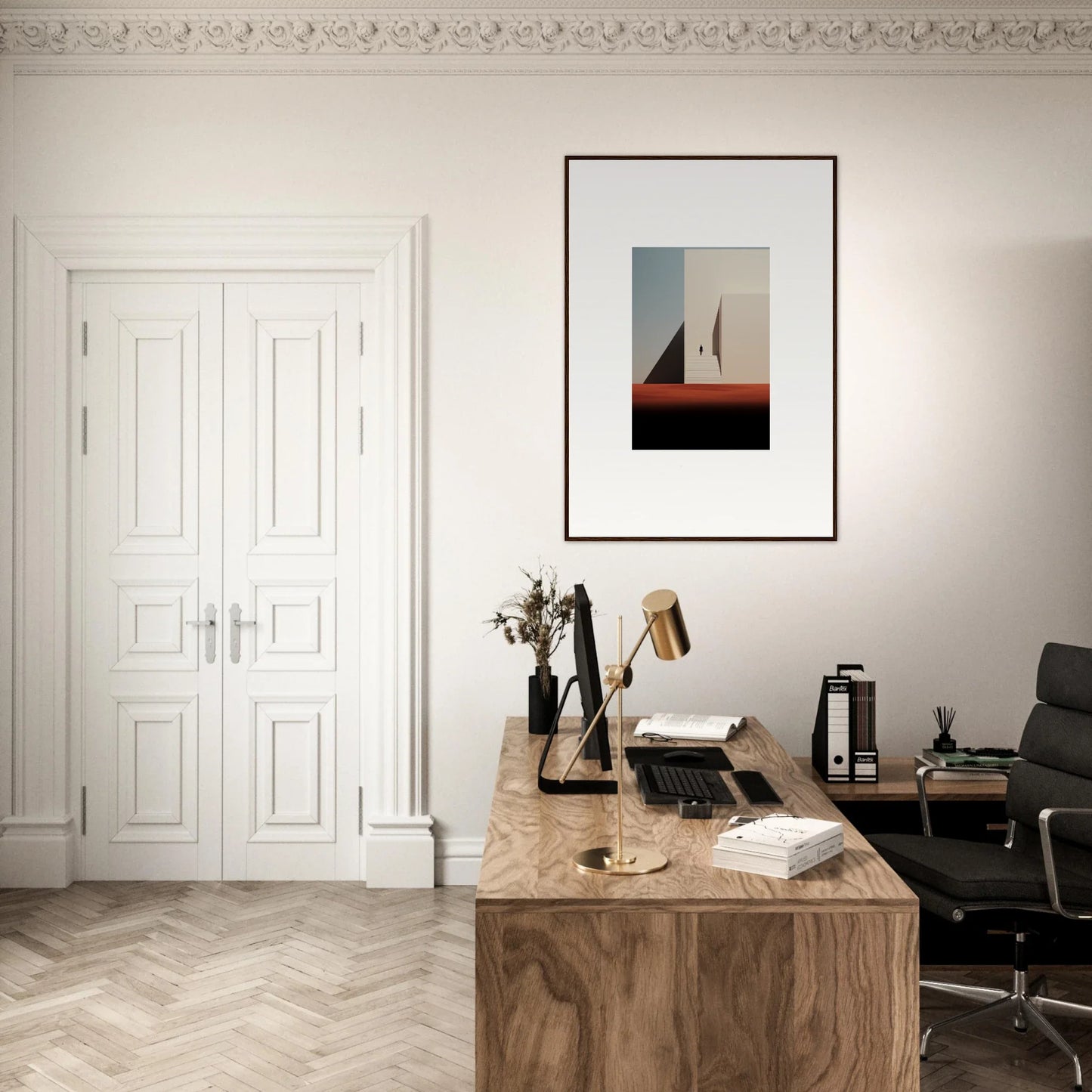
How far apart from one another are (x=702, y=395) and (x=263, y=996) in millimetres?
2609

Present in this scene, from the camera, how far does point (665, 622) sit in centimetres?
198

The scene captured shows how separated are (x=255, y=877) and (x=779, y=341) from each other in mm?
2972

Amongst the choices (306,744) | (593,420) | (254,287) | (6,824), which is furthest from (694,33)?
(6,824)

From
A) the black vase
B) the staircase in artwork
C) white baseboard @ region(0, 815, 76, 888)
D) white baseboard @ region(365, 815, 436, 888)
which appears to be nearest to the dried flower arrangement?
the black vase

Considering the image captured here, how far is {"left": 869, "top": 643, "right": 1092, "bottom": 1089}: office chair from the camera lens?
2643 millimetres

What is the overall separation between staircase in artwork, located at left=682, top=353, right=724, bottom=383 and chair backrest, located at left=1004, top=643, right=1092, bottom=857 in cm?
157

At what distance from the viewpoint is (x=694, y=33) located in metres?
3.93

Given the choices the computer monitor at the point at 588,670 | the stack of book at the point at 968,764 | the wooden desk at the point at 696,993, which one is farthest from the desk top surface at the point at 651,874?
the stack of book at the point at 968,764

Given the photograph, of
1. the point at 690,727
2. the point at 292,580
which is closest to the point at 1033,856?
the point at 690,727

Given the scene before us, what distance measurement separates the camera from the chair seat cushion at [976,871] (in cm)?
265

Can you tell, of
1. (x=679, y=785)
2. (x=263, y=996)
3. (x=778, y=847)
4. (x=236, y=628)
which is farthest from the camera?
(x=236, y=628)

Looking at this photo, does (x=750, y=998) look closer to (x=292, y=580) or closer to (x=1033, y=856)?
(x=1033, y=856)

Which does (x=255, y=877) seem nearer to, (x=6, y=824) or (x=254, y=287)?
(x=6, y=824)

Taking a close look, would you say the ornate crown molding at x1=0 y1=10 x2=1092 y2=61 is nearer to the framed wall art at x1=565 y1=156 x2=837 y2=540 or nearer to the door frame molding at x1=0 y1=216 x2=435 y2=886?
the framed wall art at x1=565 y1=156 x2=837 y2=540
